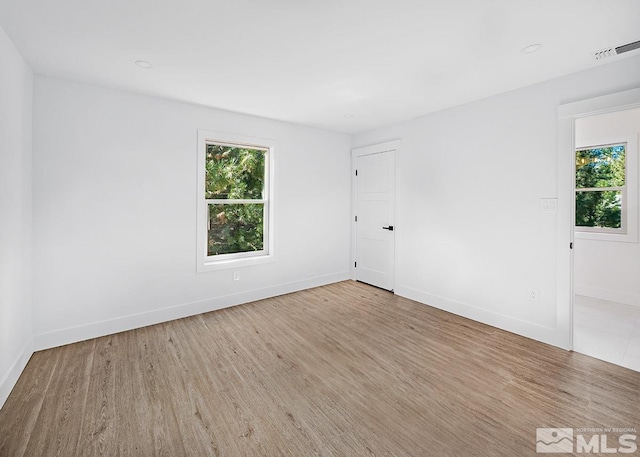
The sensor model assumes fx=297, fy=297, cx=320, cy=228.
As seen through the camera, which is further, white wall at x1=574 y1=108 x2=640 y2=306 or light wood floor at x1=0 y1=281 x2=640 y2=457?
white wall at x1=574 y1=108 x2=640 y2=306

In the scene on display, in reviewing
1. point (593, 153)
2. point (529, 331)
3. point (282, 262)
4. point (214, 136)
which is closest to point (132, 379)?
point (282, 262)

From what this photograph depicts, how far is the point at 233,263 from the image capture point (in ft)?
12.9

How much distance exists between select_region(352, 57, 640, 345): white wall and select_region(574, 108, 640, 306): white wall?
1.54m

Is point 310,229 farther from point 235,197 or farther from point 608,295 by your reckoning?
point 608,295

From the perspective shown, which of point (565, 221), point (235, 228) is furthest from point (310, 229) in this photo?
point (565, 221)

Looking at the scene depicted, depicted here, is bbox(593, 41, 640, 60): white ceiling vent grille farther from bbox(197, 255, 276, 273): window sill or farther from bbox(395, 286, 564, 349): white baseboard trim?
bbox(197, 255, 276, 273): window sill

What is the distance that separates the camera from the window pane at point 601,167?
4.02 meters

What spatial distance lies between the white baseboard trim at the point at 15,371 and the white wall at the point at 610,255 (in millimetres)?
6265

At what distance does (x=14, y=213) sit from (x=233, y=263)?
2.12 metres

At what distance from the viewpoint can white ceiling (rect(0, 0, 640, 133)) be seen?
184cm

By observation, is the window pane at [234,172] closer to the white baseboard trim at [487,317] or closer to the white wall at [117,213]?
the white wall at [117,213]

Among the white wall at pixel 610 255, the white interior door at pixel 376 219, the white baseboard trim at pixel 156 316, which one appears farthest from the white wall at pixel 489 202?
the white baseboard trim at pixel 156 316

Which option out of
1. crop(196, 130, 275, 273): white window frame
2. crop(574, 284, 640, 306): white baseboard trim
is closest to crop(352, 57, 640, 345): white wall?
crop(196, 130, 275, 273): white window frame

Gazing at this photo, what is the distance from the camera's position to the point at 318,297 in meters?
4.29
